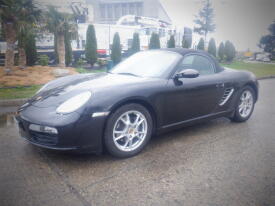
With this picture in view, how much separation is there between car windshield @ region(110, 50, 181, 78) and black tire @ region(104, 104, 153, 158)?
621mm

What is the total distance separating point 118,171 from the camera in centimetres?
271

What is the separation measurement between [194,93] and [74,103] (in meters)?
1.72

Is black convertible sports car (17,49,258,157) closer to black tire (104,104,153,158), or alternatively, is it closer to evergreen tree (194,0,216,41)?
black tire (104,104,153,158)

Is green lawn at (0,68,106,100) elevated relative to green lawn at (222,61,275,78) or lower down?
lower down

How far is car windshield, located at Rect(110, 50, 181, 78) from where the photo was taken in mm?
3570

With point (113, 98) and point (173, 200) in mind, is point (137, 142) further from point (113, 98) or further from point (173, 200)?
point (173, 200)

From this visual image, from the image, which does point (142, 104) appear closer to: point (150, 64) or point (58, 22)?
point (150, 64)

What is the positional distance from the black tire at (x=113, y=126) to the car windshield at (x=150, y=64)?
621mm

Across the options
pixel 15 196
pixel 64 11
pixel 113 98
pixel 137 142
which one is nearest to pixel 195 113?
pixel 137 142

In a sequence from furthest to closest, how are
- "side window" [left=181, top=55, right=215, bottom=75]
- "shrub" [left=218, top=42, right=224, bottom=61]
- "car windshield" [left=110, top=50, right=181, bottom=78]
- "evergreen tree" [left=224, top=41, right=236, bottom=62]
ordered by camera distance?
"shrub" [left=218, top=42, right=224, bottom=61] → "evergreen tree" [left=224, top=41, right=236, bottom=62] → "side window" [left=181, top=55, right=215, bottom=75] → "car windshield" [left=110, top=50, right=181, bottom=78]

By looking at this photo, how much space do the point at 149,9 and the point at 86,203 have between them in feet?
101

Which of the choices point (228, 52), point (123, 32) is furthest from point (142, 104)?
point (228, 52)

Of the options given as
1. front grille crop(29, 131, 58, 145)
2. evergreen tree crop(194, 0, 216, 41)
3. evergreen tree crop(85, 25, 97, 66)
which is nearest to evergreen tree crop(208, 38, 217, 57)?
evergreen tree crop(85, 25, 97, 66)

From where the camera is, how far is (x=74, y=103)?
278 cm
